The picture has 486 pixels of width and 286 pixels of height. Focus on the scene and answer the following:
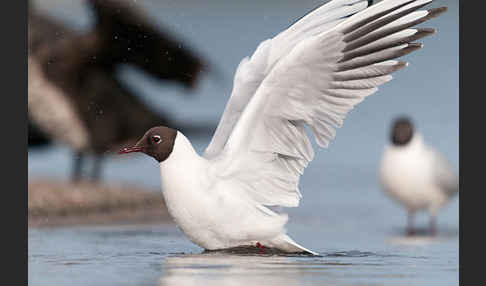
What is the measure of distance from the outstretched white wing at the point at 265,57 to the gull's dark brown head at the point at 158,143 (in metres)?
0.44

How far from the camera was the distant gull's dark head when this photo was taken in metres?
6.72

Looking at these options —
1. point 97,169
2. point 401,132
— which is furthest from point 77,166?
point 401,132

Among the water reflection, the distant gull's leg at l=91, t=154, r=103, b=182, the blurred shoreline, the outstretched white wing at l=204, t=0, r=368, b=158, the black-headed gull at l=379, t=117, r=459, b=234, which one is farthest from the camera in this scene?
the distant gull's leg at l=91, t=154, r=103, b=182

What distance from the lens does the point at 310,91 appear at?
14.2ft

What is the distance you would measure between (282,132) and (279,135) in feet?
0.08

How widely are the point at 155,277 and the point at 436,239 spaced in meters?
2.60

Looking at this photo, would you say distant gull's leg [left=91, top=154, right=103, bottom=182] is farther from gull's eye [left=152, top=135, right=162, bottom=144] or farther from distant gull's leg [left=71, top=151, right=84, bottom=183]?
gull's eye [left=152, top=135, right=162, bottom=144]

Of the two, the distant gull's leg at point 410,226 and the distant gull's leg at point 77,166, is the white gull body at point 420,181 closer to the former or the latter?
the distant gull's leg at point 410,226

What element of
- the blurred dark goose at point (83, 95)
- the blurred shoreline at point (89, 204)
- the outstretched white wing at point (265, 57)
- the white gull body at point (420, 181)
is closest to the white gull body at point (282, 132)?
the outstretched white wing at point (265, 57)

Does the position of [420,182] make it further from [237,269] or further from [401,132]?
[237,269]

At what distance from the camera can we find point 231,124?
4.89 metres

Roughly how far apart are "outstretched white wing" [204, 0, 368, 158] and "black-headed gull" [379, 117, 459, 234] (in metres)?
1.93

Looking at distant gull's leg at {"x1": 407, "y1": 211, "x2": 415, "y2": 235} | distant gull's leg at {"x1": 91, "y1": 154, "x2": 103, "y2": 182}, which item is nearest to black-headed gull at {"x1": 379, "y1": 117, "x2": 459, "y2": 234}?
distant gull's leg at {"x1": 407, "y1": 211, "x2": 415, "y2": 235}

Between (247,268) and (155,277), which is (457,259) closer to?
(247,268)
